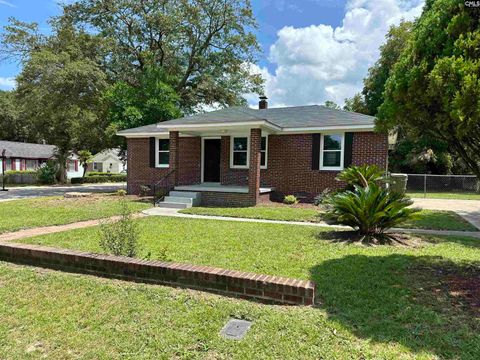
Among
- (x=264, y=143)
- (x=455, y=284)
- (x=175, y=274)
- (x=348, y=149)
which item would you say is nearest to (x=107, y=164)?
(x=264, y=143)

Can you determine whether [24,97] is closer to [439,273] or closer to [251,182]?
[251,182]

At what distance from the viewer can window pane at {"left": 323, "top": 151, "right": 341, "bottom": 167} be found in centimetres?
1305

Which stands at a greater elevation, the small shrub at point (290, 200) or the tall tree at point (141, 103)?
the tall tree at point (141, 103)

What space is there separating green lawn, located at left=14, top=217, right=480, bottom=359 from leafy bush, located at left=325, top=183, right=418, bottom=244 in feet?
3.98

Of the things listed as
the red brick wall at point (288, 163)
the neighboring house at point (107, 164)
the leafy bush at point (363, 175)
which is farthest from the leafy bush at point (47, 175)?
the leafy bush at point (363, 175)

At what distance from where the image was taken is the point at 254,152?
1194 centimetres

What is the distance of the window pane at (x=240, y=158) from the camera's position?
1445 cm

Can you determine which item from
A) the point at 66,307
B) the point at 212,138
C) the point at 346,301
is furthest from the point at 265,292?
the point at 212,138

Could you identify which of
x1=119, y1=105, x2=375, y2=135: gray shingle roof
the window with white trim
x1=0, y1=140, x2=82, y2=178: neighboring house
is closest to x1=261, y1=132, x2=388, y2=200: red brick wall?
x1=119, y1=105, x2=375, y2=135: gray shingle roof

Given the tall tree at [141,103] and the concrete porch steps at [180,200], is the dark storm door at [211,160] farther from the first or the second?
the tall tree at [141,103]

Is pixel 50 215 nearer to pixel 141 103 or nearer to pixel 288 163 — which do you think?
pixel 288 163

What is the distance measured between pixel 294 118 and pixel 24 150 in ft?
116

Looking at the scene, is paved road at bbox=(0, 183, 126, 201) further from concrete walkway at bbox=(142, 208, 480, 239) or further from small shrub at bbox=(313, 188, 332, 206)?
small shrub at bbox=(313, 188, 332, 206)

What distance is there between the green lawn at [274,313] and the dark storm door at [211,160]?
9854 millimetres
